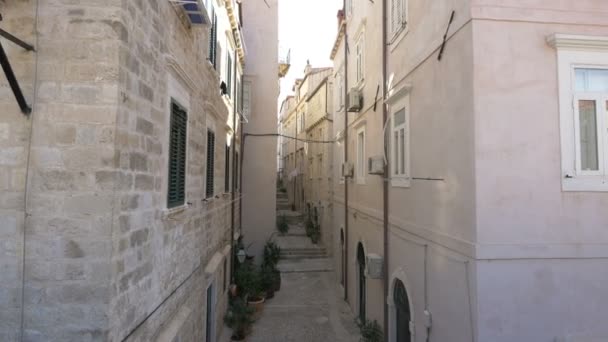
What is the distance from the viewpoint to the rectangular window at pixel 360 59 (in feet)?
34.1

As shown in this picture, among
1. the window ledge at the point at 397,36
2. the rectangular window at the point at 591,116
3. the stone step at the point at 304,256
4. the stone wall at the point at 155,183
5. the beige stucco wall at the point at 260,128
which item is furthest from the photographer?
the stone step at the point at 304,256

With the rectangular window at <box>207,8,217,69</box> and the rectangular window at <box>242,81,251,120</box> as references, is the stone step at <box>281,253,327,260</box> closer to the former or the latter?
the rectangular window at <box>242,81,251,120</box>

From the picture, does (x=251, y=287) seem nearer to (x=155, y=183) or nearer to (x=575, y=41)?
(x=155, y=183)

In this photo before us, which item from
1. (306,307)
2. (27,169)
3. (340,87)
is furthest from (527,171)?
(340,87)

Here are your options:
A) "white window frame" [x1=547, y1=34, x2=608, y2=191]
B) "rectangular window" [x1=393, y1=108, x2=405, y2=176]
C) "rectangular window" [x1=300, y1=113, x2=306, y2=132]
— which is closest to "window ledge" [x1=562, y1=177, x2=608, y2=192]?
"white window frame" [x1=547, y1=34, x2=608, y2=191]

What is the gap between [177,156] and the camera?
500 centimetres

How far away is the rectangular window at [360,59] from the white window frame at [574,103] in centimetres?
643

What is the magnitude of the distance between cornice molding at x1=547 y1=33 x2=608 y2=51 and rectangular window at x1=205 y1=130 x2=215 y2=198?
18.7ft

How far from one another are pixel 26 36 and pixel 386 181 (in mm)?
6107

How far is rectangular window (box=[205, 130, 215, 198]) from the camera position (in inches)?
294

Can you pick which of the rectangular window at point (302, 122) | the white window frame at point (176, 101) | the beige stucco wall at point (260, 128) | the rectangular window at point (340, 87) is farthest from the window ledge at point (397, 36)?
the rectangular window at point (302, 122)

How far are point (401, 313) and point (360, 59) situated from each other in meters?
7.06

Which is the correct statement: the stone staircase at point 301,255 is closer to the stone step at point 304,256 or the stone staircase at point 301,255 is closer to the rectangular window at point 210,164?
the stone step at point 304,256

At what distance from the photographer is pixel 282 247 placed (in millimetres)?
18531
